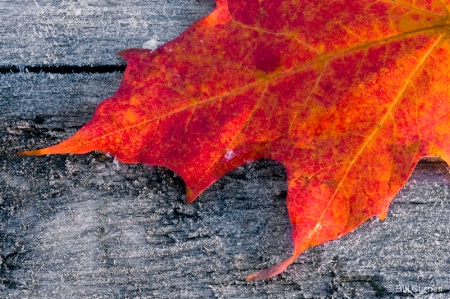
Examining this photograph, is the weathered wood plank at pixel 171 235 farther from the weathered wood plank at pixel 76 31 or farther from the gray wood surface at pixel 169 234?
the weathered wood plank at pixel 76 31

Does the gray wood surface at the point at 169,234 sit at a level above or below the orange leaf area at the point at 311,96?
below

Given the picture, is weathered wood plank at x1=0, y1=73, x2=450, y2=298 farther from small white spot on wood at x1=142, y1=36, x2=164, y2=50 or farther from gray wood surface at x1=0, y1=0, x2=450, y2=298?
small white spot on wood at x1=142, y1=36, x2=164, y2=50

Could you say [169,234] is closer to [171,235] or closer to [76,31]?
[171,235]

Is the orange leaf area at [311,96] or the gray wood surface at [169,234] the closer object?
the orange leaf area at [311,96]

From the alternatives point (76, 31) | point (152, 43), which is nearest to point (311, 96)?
point (152, 43)

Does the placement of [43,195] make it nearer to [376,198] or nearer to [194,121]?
[194,121]

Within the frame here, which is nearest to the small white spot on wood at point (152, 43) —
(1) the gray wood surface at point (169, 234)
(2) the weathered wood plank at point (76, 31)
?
(2) the weathered wood plank at point (76, 31)

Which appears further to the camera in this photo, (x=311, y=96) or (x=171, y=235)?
(x=171, y=235)

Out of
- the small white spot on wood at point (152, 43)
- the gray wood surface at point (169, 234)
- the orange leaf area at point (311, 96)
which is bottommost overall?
the gray wood surface at point (169, 234)
